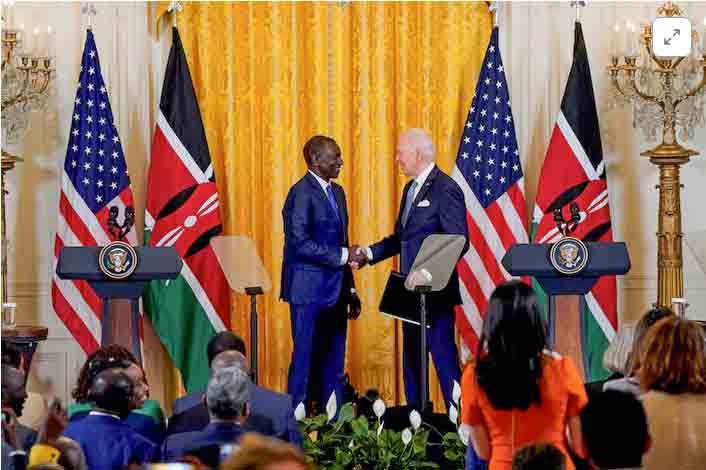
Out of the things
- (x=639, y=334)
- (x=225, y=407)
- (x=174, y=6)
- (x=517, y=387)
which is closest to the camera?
(x=517, y=387)

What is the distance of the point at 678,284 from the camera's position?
8648 mm

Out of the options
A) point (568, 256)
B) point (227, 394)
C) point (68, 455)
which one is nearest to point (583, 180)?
point (568, 256)

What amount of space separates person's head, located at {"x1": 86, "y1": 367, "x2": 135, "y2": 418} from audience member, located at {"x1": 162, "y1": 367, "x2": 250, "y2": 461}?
0.80ft

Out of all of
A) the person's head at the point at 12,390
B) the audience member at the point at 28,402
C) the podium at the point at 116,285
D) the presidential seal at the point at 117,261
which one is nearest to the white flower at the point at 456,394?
the podium at the point at 116,285

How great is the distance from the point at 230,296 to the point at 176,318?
0.49 metres

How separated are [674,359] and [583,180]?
16.6ft

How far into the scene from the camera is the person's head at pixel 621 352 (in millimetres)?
5125

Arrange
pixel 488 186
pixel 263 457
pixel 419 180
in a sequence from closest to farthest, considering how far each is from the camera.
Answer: pixel 263 457, pixel 419 180, pixel 488 186

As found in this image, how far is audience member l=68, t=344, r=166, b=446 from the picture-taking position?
4.69 metres

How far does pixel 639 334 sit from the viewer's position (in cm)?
491

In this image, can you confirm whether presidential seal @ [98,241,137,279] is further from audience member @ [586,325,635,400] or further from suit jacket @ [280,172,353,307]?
audience member @ [586,325,635,400]

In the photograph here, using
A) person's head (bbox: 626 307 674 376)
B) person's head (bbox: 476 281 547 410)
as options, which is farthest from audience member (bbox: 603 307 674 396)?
person's head (bbox: 476 281 547 410)

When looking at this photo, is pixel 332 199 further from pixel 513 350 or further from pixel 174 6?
pixel 513 350

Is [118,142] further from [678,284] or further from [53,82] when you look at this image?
[678,284]
